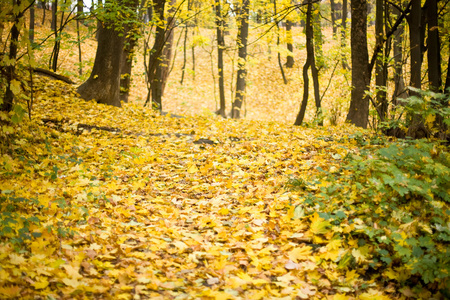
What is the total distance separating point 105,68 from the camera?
335 inches

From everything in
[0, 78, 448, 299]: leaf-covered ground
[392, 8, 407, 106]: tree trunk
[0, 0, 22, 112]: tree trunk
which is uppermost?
[392, 8, 407, 106]: tree trunk

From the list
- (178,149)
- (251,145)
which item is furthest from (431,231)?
(178,149)

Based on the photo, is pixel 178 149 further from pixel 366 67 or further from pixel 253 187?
pixel 366 67

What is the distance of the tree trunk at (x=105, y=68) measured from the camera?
844 cm

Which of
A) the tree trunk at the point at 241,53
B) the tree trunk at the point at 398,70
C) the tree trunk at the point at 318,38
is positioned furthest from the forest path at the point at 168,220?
the tree trunk at the point at 241,53

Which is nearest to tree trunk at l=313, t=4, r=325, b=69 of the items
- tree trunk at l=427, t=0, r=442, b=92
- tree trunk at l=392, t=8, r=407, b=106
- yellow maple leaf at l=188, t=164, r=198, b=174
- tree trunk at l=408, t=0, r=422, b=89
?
tree trunk at l=392, t=8, r=407, b=106

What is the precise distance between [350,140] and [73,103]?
6165mm

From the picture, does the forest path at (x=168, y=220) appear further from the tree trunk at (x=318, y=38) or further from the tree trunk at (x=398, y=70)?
the tree trunk at (x=318, y=38)

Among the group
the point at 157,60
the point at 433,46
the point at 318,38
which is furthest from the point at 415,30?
the point at 157,60

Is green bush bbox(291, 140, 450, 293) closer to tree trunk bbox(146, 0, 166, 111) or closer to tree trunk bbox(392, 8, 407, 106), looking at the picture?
tree trunk bbox(392, 8, 407, 106)

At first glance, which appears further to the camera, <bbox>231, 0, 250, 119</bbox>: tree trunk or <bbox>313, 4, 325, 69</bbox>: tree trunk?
<bbox>231, 0, 250, 119</bbox>: tree trunk

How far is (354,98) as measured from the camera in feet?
26.1

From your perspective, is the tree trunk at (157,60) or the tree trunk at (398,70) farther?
the tree trunk at (157,60)

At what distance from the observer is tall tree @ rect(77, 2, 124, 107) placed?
332 inches
